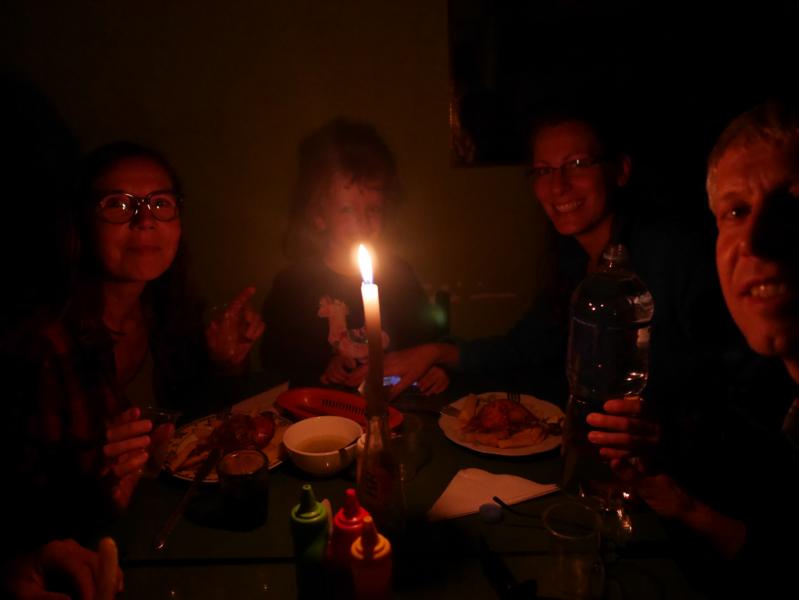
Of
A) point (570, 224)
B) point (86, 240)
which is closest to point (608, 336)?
point (570, 224)

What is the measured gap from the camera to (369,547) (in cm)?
96

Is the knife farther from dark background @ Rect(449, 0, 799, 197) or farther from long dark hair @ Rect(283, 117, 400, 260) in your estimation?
dark background @ Rect(449, 0, 799, 197)

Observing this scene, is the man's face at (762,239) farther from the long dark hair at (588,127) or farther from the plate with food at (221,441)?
the plate with food at (221,441)

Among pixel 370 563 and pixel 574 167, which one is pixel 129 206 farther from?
pixel 574 167

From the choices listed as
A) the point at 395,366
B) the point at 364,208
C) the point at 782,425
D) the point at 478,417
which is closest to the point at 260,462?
the point at 478,417

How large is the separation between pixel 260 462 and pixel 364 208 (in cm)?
146

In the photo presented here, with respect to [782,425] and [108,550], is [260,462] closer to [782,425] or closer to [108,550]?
[108,550]

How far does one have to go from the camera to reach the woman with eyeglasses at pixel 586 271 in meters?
1.94

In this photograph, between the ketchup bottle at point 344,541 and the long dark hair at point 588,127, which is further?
the long dark hair at point 588,127

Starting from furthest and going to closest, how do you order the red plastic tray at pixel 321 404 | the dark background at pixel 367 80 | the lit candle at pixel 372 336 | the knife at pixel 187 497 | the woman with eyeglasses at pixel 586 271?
the dark background at pixel 367 80 < the woman with eyeglasses at pixel 586 271 < the red plastic tray at pixel 321 404 < the knife at pixel 187 497 < the lit candle at pixel 372 336

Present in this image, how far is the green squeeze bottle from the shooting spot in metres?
1.04

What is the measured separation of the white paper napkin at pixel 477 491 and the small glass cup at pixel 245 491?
41 centimetres

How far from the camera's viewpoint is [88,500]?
4.31 feet

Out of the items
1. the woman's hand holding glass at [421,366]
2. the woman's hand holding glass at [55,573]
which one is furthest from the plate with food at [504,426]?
the woman's hand holding glass at [55,573]
